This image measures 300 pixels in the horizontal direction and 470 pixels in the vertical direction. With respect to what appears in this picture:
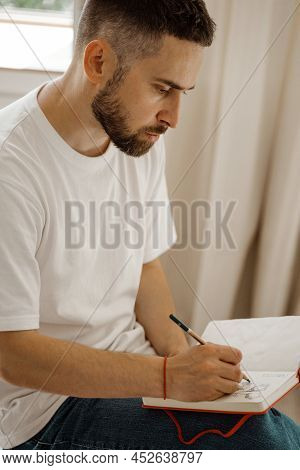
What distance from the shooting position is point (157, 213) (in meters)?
1.22

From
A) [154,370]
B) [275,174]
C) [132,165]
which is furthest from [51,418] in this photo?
[275,174]

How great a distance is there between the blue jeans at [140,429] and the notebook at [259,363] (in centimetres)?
2

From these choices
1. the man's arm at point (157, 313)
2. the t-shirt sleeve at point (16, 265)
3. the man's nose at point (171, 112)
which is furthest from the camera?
the man's arm at point (157, 313)

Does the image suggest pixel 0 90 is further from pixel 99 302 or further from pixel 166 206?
pixel 99 302

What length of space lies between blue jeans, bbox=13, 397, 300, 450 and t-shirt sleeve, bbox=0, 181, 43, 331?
166mm

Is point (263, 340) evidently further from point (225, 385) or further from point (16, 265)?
point (16, 265)

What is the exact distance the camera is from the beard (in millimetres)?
996

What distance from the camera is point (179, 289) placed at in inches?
60.5

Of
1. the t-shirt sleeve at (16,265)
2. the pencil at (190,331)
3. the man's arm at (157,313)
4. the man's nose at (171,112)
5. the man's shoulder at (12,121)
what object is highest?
the man's nose at (171,112)

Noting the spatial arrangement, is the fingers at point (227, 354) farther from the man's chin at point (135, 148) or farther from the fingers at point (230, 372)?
the man's chin at point (135, 148)

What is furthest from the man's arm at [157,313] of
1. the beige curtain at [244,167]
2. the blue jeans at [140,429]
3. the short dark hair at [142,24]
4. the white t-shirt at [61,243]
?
the short dark hair at [142,24]

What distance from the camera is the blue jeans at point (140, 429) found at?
93cm

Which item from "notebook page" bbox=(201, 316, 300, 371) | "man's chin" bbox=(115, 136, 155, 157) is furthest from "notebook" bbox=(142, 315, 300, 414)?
"man's chin" bbox=(115, 136, 155, 157)

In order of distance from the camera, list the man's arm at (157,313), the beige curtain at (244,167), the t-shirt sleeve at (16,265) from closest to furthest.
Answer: the t-shirt sleeve at (16,265) → the man's arm at (157,313) → the beige curtain at (244,167)
